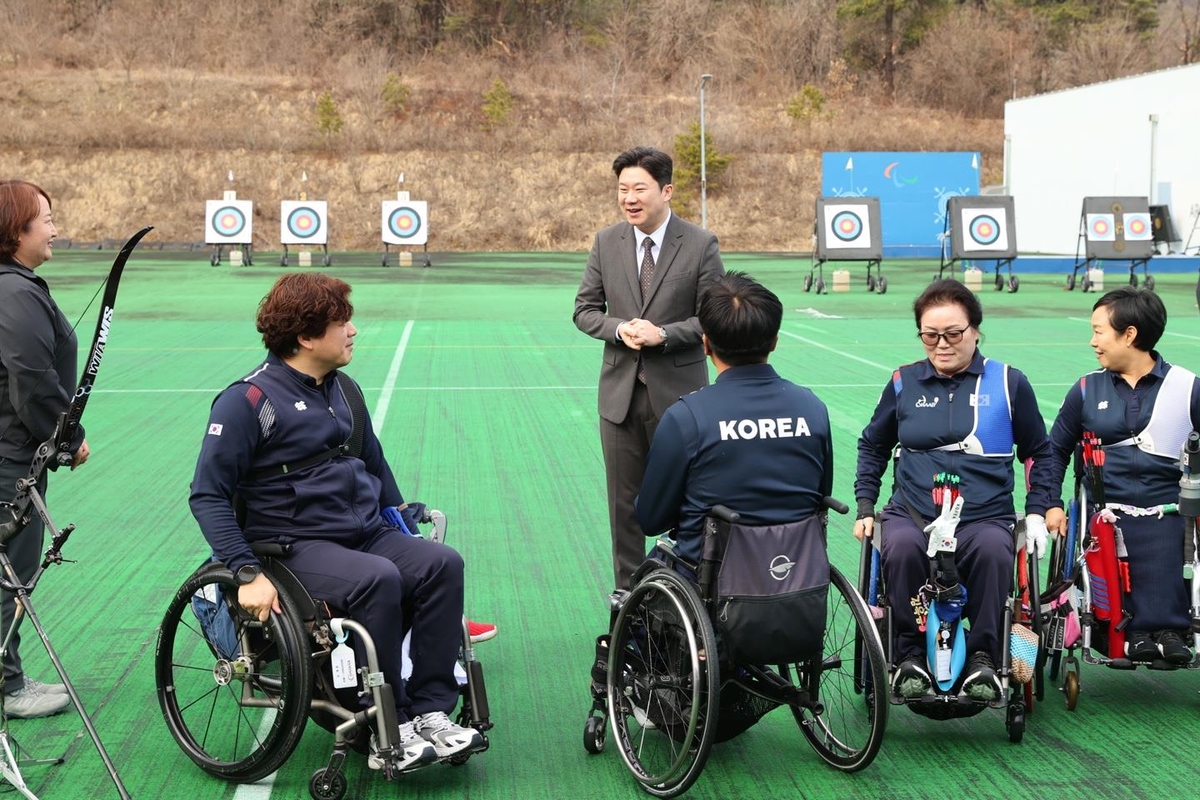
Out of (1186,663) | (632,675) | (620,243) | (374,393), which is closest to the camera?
(632,675)

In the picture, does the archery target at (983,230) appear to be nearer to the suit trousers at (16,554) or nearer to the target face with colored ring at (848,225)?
the target face with colored ring at (848,225)

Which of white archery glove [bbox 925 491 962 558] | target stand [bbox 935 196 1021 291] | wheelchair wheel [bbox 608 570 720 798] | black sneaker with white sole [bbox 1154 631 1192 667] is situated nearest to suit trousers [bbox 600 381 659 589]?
wheelchair wheel [bbox 608 570 720 798]

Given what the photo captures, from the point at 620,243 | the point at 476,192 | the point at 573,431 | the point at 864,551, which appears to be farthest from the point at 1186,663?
the point at 476,192

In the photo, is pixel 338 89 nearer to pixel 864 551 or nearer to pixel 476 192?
pixel 476 192

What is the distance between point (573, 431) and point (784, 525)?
587 centimetres

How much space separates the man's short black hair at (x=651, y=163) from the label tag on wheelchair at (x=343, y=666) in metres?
1.98

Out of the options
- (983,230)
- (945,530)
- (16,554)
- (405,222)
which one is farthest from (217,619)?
(405,222)

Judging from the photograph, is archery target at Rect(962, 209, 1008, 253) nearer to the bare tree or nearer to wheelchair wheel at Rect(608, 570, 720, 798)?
wheelchair wheel at Rect(608, 570, 720, 798)

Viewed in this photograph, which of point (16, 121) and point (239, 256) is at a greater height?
point (16, 121)

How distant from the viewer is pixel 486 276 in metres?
27.4

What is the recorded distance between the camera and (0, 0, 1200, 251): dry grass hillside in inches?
1752

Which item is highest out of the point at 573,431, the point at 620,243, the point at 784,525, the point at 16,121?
the point at 16,121

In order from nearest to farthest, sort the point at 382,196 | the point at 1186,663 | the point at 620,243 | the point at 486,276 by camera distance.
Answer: the point at 1186,663
the point at 620,243
the point at 486,276
the point at 382,196

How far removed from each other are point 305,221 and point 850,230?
14280mm
